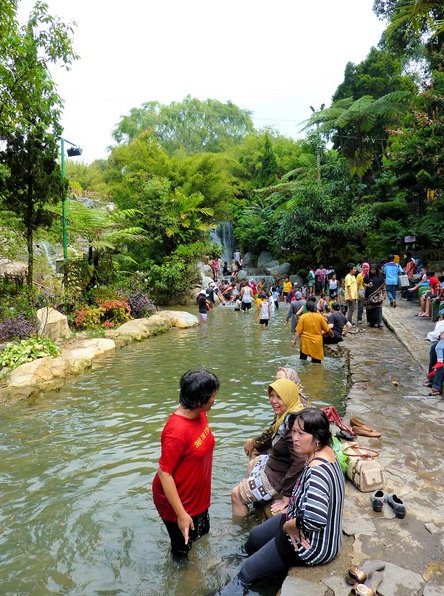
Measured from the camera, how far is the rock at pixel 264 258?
34000mm

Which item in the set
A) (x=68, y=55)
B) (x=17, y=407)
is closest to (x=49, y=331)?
(x=17, y=407)

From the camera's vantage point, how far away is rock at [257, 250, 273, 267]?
34000mm

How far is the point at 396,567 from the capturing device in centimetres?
296

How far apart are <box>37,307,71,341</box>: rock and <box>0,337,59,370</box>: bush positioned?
1.07m

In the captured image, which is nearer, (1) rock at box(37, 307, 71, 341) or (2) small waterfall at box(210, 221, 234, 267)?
(1) rock at box(37, 307, 71, 341)

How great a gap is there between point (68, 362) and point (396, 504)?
7258 millimetres

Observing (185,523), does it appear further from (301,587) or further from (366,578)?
(366,578)

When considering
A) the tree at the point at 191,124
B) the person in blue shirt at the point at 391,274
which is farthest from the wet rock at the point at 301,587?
the tree at the point at 191,124

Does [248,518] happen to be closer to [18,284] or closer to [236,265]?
[18,284]

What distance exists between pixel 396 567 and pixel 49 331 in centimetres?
1002

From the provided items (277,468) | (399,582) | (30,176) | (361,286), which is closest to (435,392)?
(277,468)

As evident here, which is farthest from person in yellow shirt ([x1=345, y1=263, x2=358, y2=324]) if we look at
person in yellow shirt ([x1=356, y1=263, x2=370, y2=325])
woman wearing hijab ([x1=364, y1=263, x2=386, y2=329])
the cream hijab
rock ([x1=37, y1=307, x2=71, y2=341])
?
the cream hijab

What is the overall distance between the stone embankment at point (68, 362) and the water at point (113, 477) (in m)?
0.35

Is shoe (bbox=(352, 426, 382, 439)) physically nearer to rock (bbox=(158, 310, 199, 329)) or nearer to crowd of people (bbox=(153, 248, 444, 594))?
crowd of people (bbox=(153, 248, 444, 594))
